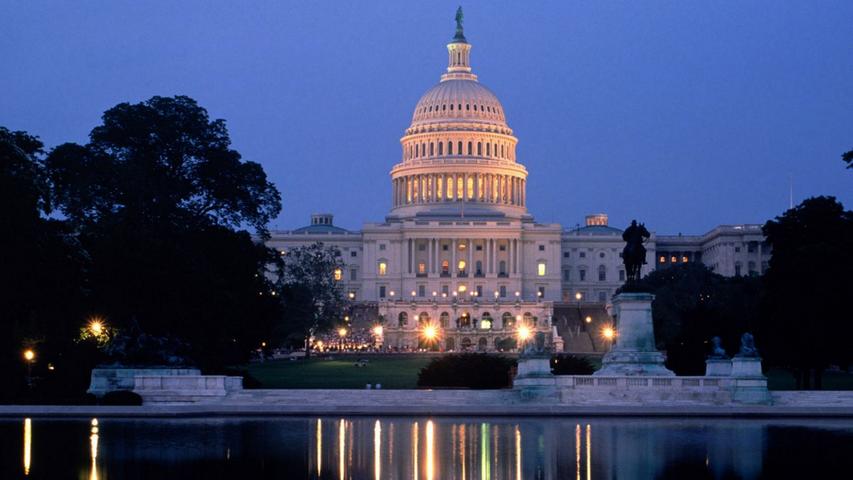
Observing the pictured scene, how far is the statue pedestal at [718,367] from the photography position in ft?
208

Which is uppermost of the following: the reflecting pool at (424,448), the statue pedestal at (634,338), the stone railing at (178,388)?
the statue pedestal at (634,338)

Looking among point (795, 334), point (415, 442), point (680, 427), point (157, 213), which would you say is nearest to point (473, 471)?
point (415, 442)

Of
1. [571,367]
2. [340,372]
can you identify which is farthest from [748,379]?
[340,372]

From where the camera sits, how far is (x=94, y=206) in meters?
79.6

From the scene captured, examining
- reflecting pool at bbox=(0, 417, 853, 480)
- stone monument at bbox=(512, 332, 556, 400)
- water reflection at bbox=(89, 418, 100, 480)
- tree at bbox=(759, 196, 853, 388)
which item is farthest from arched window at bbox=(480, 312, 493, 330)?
water reflection at bbox=(89, 418, 100, 480)

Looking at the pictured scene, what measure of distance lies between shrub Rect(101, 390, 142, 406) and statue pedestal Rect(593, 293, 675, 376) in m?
17.0

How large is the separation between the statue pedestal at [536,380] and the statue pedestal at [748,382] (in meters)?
6.37

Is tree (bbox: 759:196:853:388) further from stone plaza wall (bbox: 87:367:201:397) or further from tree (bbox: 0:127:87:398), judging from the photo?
tree (bbox: 0:127:87:398)

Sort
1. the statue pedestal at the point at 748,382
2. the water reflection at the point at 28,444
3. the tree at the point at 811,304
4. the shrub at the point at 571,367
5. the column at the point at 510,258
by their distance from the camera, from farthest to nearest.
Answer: the column at the point at 510,258, the tree at the point at 811,304, the shrub at the point at 571,367, the statue pedestal at the point at 748,382, the water reflection at the point at 28,444

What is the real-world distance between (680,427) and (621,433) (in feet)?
10.6

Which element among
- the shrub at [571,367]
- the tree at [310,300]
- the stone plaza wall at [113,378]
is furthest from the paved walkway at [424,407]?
the tree at [310,300]

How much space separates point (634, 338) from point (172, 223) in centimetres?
2562

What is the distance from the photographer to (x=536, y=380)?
6038 cm

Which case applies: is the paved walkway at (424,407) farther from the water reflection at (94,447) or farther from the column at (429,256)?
the column at (429,256)
